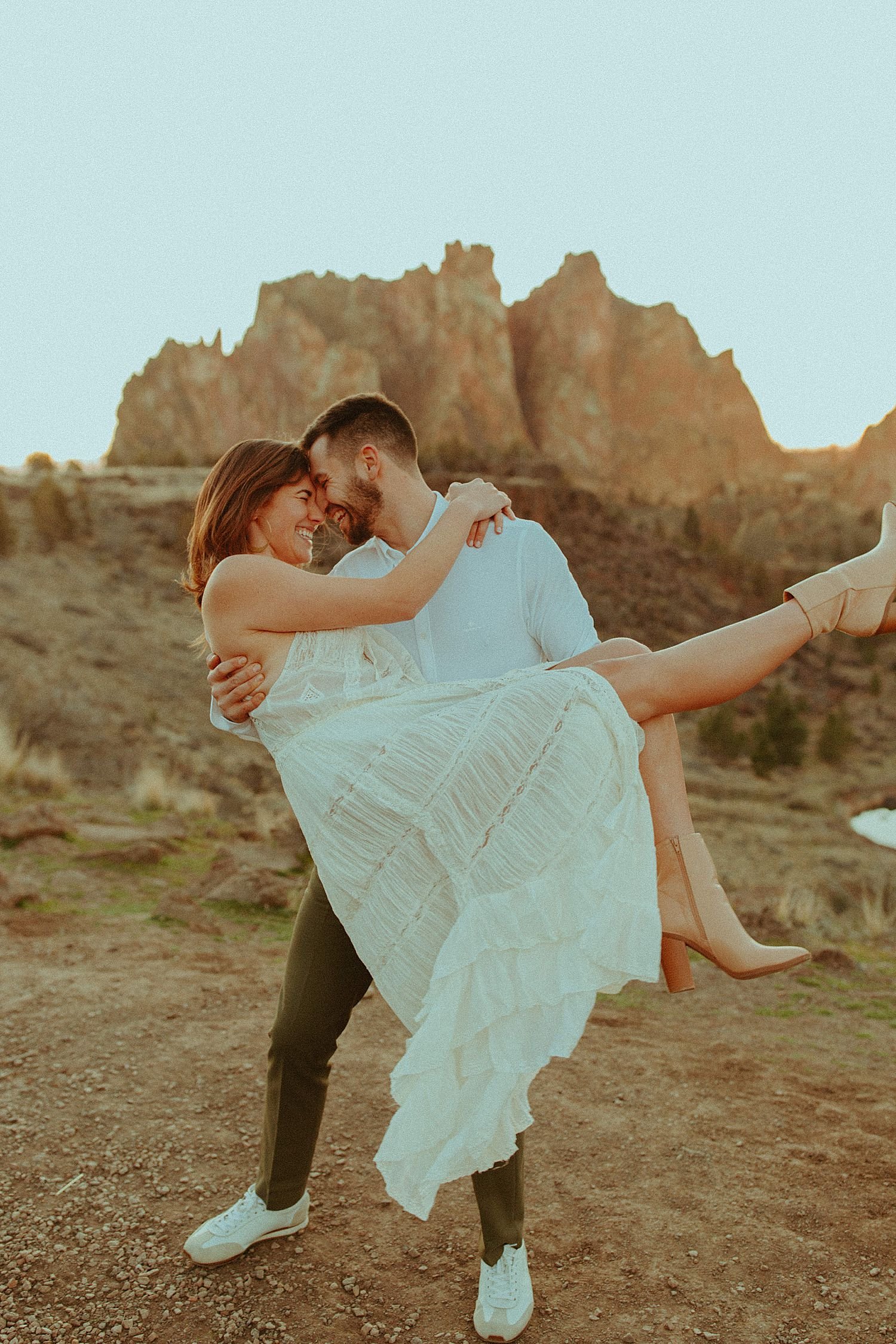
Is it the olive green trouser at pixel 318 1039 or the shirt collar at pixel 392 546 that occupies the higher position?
the shirt collar at pixel 392 546

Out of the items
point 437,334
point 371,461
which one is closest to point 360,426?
point 371,461

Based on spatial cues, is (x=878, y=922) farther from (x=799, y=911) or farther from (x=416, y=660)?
(x=416, y=660)

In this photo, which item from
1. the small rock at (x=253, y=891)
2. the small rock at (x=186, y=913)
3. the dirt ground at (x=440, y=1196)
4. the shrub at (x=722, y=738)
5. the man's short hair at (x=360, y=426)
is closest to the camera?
the dirt ground at (x=440, y=1196)

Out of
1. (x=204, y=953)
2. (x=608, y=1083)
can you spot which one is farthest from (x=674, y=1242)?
(x=204, y=953)

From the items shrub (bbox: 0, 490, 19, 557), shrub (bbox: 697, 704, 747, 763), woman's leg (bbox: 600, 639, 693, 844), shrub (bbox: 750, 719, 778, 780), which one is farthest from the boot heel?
shrub (bbox: 0, 490, 19, 557)

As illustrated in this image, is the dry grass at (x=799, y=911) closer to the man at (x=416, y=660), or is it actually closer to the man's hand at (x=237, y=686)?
the man at (x=416, y=660)

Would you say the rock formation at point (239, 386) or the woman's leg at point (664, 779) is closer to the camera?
the woman's leg at point (664, 779)

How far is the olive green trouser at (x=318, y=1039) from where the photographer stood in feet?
7.50

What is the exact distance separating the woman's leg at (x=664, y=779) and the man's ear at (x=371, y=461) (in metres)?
→ 0.83

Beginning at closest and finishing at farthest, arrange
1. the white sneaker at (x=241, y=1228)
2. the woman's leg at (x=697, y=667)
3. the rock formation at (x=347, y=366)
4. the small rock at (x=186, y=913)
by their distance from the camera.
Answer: the woman's leg at (x=697, y=667)
the white sneaker at (x=241, y=1228)
the small rock at (x=186, y=913)
the rock formation at (x=347, y=366)

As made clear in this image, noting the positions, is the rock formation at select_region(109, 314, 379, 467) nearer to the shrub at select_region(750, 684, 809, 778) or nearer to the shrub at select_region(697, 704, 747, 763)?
the shrub at select_region(697, 704, 747, 763)

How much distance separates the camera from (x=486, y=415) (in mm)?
56062

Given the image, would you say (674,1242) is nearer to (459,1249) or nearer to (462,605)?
(459,1249)

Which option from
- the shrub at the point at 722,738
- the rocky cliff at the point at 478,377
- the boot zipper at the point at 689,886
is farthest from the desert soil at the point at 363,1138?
the rocky cliff at the point at 478,377
